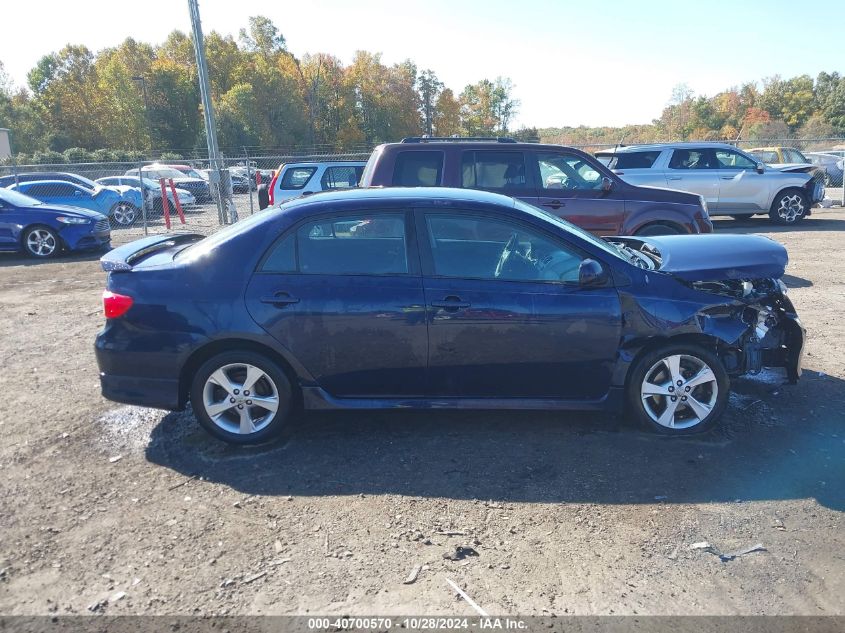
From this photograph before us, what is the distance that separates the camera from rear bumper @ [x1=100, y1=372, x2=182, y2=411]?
14.1ft

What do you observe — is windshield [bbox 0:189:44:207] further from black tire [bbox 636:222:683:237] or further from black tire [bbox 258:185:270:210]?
black tire [bbox 636:222:683:237]

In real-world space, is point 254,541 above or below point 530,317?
below

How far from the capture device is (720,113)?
6688 centimetres

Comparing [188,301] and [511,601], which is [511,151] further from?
[511,601]

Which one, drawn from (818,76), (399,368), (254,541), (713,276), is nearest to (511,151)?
(713,276)

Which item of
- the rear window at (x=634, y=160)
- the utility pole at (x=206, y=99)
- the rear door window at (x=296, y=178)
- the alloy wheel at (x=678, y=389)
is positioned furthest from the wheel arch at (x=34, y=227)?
the alloy wheel at (x=678, y=389)

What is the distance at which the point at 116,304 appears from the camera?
4277 millimetres

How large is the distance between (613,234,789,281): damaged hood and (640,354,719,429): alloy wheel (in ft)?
2.15

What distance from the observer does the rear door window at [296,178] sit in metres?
14.0

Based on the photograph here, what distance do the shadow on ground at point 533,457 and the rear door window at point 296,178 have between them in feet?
32.2

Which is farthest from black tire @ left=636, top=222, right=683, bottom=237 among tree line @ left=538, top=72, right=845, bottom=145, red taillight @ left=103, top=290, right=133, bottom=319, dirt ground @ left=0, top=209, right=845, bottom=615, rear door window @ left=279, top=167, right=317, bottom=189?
tree line @ left=538, top=72, right=845, bottom=145

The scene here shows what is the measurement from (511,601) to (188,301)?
2744 millimetres

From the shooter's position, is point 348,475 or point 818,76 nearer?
point 348,475

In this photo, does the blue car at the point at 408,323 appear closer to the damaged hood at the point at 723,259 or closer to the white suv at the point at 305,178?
the damaged hood at the point at 723,259
